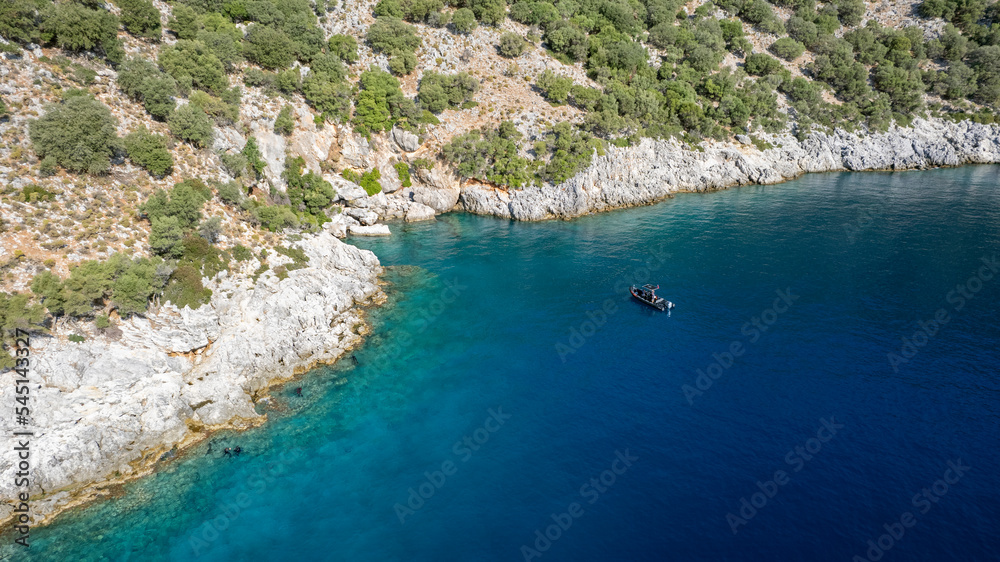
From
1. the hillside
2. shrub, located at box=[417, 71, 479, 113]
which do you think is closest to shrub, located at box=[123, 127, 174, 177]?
the hillside

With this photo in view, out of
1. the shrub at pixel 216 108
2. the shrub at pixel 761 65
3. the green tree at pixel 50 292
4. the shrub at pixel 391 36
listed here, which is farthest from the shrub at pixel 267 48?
the shrub at pixel 761 65

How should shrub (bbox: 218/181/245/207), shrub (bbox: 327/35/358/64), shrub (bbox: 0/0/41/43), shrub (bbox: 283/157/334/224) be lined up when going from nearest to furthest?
1. shrub (bbox: 0/0/41/43)
2. shrub (bbox: 218/181/245/207)
3. shrub (bbox: 283/157/334/224)
4. shrub (bbox: 327/35/358/64)

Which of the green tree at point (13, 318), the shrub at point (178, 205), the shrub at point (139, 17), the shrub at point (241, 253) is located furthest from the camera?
the shrub at point (139, 17)

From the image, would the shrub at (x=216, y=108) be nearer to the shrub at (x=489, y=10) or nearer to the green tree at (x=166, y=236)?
the green tree at (x=166, y=236)

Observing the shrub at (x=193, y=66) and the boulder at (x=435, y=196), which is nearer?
the shrub at (x=193, y=66)

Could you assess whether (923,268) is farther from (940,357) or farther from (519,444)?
(519,444)

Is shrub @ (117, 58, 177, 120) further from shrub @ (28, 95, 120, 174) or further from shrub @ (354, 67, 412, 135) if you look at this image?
shrub @ (354, 67, 412, 135)
